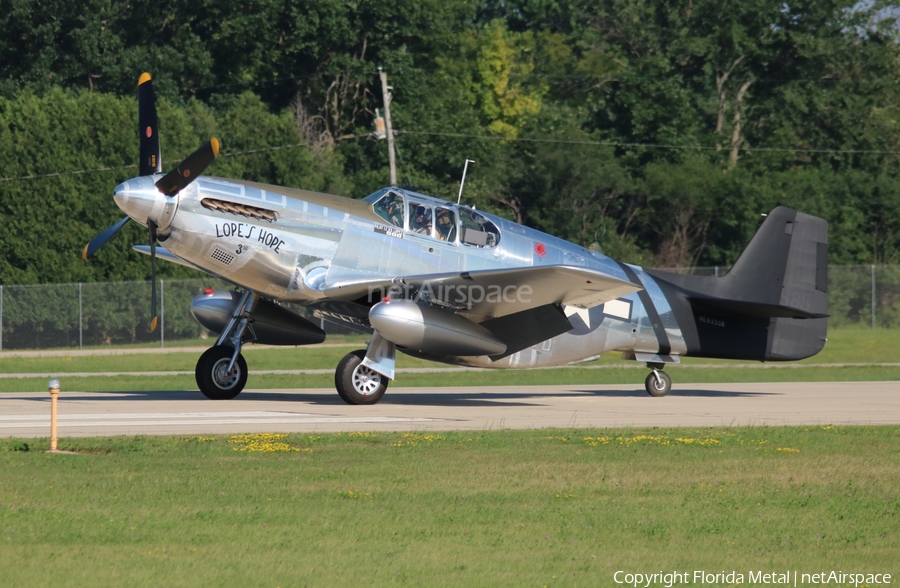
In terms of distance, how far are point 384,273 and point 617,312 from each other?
415 centimetres

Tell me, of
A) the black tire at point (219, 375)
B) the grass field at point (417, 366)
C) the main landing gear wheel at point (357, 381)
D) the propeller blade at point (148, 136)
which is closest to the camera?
the propeller blade at point (148, 136)

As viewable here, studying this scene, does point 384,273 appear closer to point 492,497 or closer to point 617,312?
point 617,312

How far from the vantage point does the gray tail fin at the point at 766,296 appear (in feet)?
62.2

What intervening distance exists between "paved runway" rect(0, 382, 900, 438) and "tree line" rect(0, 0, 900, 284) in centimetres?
2107

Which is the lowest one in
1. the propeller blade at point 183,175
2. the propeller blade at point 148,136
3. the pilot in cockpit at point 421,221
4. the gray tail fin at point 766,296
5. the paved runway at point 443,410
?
the paved runway at point 443,410

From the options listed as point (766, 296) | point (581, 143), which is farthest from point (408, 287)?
point (581, 143)

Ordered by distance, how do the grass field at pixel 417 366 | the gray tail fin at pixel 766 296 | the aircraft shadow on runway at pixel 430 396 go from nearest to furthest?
1. the aircraft shadow on runway at pixel 430 396
2. the gray tail fin at pixel 766 296
3. the grass field at pixel 417 366

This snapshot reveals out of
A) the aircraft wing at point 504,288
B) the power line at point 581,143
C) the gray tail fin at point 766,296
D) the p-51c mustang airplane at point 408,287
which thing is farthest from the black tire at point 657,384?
the power line at point 581,143

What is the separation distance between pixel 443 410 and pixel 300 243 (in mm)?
3106

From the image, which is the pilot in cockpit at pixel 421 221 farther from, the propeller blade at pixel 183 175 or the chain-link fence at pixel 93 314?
the chain-link fence at pixel 93 314

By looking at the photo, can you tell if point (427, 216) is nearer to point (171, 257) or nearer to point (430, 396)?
point (430, 396)

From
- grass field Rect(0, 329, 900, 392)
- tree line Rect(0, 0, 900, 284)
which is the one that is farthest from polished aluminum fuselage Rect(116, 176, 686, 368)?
tree line Rect(0, 0, 900, 284)

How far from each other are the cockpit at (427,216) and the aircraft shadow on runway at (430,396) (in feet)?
8.58

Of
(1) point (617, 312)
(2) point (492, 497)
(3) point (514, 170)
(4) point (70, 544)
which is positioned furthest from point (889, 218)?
(4) point (70, 544)
